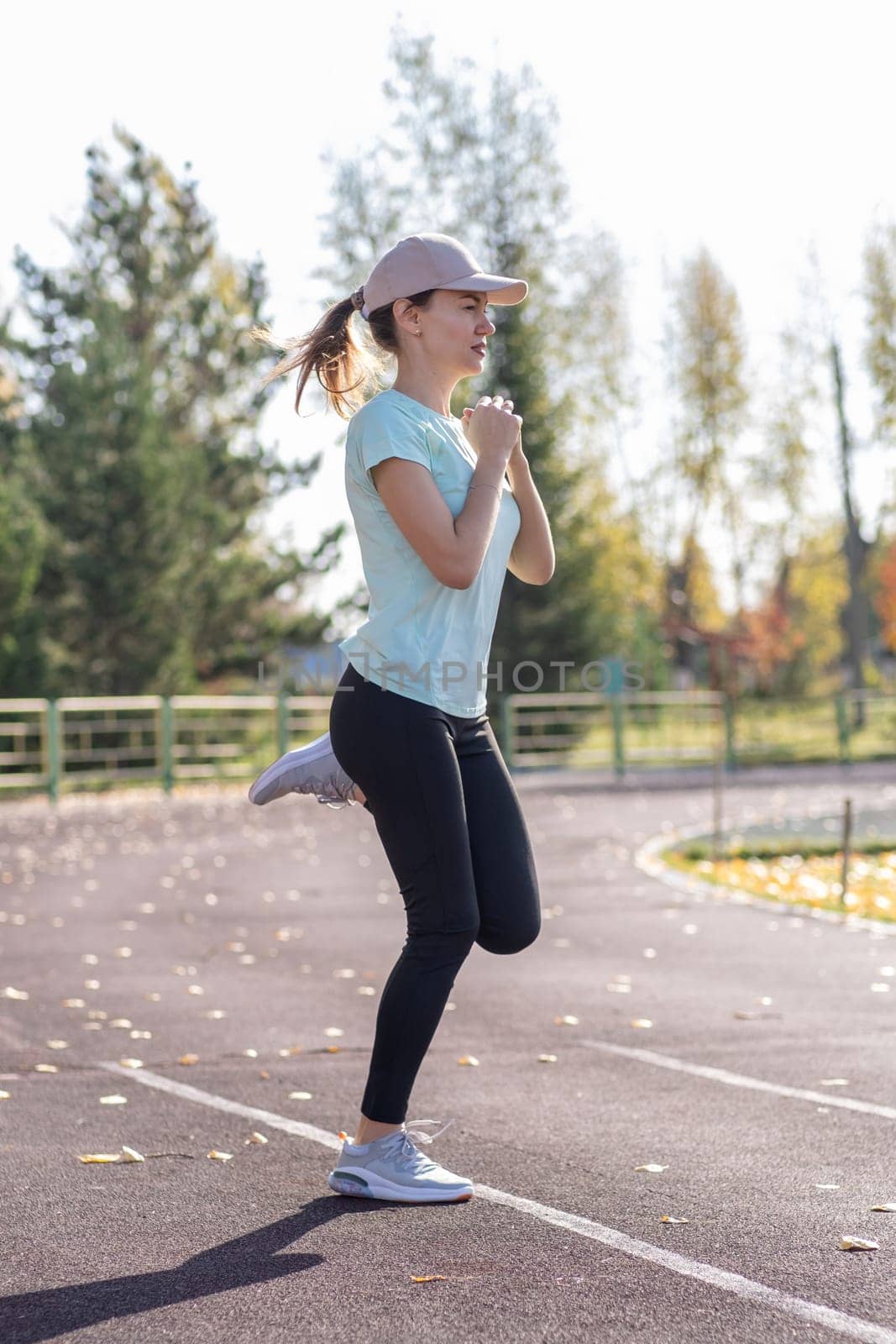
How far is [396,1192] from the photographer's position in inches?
151

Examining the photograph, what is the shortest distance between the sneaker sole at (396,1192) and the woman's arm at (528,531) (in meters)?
1.39

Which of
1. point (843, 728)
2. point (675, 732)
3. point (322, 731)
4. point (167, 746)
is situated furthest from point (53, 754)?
point (843, 728)

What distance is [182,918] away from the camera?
10.4 meters

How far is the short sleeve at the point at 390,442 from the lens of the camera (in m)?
Answer: 3.70

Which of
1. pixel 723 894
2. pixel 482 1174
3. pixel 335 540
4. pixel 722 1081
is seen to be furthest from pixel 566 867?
pixel 335 540

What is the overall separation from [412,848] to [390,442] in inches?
34.2

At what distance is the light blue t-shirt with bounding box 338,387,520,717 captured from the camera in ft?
12.2

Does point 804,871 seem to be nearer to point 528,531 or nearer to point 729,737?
point 528,531

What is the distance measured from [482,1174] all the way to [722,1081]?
1417mm

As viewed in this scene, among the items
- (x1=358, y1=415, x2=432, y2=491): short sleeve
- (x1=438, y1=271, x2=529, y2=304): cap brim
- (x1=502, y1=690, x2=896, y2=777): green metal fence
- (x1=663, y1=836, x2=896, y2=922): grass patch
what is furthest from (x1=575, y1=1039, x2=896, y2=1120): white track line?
(x1=502, y1=690, x2=896, y2=777): green metal fence

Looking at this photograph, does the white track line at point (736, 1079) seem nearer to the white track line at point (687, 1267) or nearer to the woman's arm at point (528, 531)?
the white track line at point (687, 1267)

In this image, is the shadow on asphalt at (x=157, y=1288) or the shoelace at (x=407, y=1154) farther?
the shoelace at (x=407, y=1154)

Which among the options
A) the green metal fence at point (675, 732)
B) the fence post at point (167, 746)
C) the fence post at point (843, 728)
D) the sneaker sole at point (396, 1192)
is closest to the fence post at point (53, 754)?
the fence post at point (167, 746)

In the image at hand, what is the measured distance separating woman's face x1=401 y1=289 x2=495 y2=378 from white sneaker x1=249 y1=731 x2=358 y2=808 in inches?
35.4
